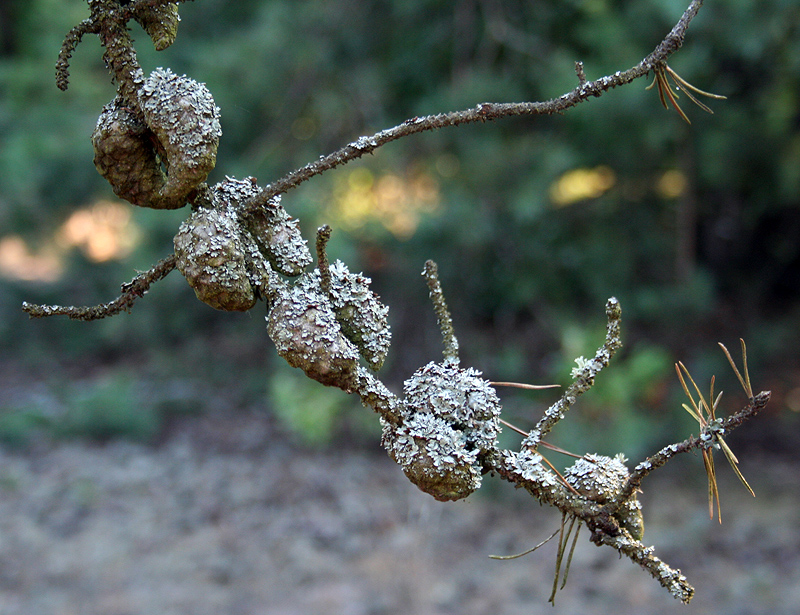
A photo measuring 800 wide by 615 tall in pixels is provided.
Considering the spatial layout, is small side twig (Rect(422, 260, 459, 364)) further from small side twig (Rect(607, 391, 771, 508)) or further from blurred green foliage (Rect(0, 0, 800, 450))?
blurred green foliage (Rect(0, 0, 800, 450))

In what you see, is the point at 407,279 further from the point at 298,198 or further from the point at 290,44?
the point at 290,44

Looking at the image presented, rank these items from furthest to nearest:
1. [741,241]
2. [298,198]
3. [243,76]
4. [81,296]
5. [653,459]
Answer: [81,296]
[741,241]
[243,76]
[298,198]
[653,459]

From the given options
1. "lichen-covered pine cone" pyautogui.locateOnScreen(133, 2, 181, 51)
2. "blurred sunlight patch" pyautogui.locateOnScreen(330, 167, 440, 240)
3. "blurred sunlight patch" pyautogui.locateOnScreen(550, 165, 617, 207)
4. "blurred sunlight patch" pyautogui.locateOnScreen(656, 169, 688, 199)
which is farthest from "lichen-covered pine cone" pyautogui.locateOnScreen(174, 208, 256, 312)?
"blurred sunlight patch" pyautogui.locateOnScreen(656, 169, 688, 199)

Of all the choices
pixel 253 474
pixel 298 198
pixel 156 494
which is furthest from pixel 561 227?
pixel 156 494

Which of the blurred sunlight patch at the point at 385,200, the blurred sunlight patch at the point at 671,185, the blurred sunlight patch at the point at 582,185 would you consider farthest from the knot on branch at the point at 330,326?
the blurred sunlight patch at the point at 671,185

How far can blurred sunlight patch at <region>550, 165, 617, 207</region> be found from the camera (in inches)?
95.6

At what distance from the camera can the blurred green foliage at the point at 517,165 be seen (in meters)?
2.20

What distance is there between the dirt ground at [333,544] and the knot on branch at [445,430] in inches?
64.9

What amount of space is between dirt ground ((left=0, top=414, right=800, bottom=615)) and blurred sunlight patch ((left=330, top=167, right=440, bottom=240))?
0.96 metres

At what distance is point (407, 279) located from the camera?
2.64 m

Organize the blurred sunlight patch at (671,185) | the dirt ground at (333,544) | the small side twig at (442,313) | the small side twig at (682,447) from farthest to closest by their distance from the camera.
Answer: the blurred sunlight patch at (671,185)
the dirt ground at (333,544)
the small side twig at (442,313)
the small side twig at (682,447)

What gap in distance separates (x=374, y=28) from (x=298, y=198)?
0.81m

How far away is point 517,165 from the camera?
226 cm

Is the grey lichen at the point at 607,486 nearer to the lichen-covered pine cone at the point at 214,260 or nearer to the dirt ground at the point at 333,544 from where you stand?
Answer: the lichen-covered pine cone at the point at 214,260
